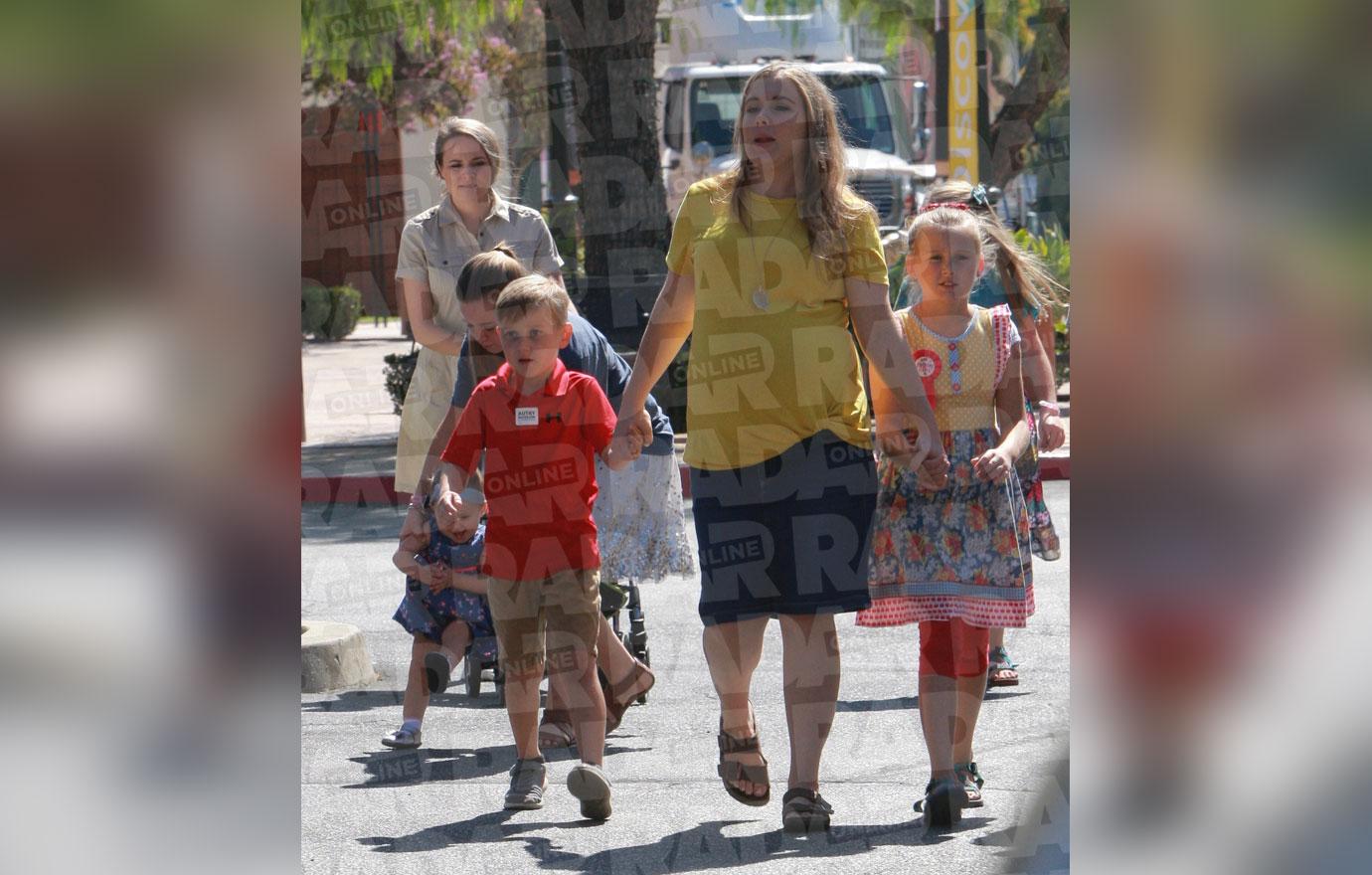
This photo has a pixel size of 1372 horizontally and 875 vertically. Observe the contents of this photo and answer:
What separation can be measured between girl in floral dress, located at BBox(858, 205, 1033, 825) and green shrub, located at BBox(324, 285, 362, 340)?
18.6 meters

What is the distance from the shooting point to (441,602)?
561 centimetres

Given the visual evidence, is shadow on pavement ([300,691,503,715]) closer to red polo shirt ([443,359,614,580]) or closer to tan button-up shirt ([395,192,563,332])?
tan button-up shirt ([395,192,563,332])

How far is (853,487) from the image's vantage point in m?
4.39

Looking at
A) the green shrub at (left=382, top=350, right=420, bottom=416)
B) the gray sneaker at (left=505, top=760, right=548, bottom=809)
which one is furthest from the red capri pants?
the green shrub at (left=382, top=350, right=420, bottom=416)

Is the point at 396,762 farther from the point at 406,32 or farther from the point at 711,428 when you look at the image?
the point at 406,32

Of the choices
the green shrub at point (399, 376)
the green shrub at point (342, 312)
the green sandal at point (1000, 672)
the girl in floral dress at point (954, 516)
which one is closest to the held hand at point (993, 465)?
the girl in floral dress at point (954, 516)

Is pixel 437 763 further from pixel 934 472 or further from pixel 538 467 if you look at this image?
pixel 934 472

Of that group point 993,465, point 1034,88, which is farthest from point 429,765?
point 1034,88

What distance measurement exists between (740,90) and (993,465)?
14265mm

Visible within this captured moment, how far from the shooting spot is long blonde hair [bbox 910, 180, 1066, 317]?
5309 mm

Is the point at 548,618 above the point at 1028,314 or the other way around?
the other way around

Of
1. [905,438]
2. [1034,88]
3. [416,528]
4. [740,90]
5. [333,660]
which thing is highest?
[740,90]

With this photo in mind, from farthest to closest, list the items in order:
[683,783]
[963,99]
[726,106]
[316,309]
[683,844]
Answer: [316,309], [963,99], [726,106], [683,783], [683,844]

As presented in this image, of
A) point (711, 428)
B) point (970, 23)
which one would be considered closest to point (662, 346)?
point (711, 428)
